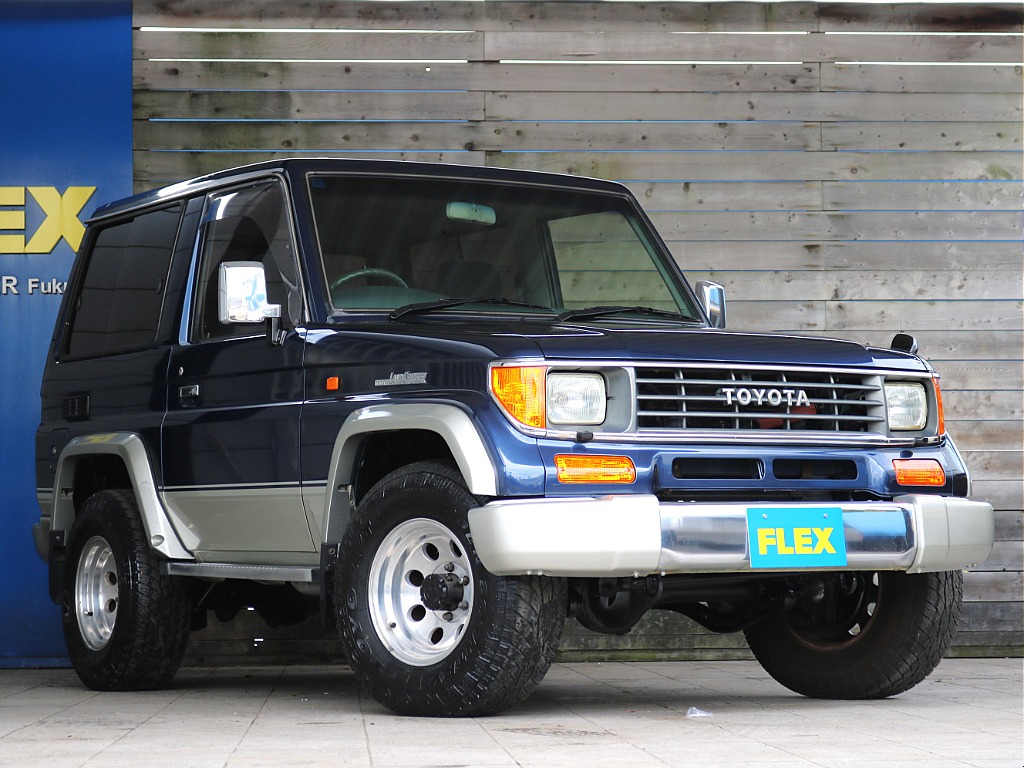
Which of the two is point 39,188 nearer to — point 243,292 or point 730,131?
point 243,292

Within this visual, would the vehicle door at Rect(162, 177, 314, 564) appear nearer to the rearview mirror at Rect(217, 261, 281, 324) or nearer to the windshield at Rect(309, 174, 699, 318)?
the rearview mirror at Rect(217, 261, 281, 324)

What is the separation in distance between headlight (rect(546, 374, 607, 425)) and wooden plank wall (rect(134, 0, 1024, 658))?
402cm

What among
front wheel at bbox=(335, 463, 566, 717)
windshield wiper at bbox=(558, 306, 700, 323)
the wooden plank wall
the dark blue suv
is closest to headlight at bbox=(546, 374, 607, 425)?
the dark blue suv

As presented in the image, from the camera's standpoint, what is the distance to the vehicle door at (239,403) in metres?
6.10

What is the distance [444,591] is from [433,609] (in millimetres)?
93

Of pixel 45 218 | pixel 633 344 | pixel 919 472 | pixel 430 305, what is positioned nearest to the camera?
pixel 633 344

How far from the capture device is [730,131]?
9234 millimetres

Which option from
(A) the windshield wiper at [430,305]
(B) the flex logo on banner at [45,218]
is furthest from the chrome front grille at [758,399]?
(B) the flex logo on banner at [45,218]

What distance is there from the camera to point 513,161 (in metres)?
9.10

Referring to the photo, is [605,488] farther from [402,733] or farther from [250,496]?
[250,496]

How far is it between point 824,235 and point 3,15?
505 centimetres

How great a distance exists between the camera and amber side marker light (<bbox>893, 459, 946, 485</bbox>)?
5.67 meters

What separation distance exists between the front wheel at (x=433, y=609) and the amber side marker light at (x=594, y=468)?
0.34 meters

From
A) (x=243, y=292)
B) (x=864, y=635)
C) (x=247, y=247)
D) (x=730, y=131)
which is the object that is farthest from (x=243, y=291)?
(x=730, y=131)
